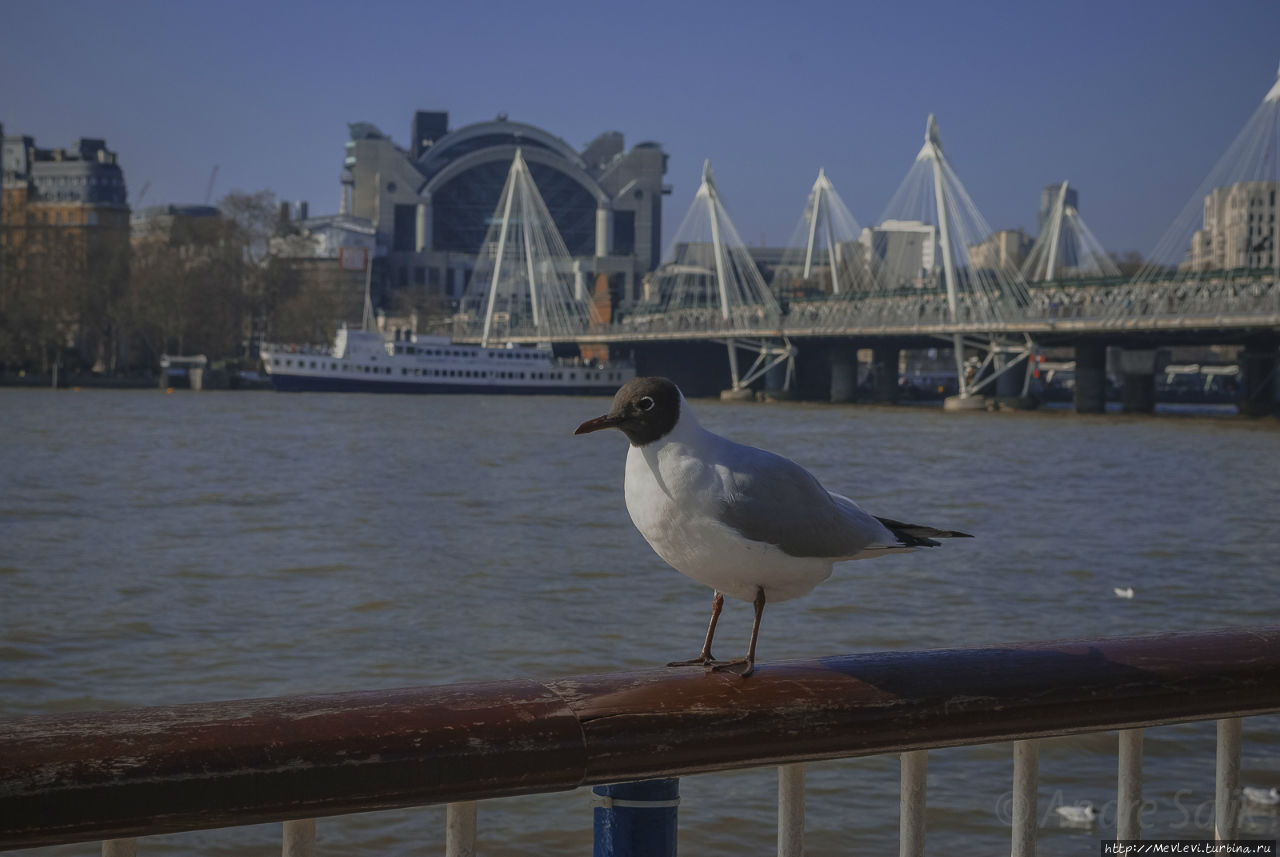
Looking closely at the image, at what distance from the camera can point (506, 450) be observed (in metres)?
27.0

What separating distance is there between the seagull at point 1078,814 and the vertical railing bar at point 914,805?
3.71 m

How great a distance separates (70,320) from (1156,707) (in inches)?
2753

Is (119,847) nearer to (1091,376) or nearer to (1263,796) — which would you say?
(1263,796)

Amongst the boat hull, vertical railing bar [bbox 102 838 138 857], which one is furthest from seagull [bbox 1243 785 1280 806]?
the boat hull

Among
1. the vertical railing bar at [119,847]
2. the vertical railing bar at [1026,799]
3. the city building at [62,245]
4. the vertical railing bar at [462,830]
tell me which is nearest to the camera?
the vertical railing bar at [119,847]

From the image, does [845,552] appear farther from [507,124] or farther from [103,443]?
[507,124]

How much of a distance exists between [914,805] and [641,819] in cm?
35

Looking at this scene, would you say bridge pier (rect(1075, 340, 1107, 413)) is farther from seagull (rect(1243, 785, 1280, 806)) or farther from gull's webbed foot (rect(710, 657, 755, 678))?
gull's webbed foot (rect(710, 657, 755, 678))

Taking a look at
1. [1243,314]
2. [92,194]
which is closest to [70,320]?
[92,194]

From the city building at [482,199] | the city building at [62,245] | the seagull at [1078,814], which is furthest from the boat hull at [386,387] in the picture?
the seagull at [1078,814]

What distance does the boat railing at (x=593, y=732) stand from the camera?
1.21 m

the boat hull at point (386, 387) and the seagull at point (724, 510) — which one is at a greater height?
the seagull at point (724, 510)

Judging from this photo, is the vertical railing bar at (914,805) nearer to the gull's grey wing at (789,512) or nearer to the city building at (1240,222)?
the gull's grey wing at (789,512)

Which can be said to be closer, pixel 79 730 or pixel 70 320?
pixel 79 730
